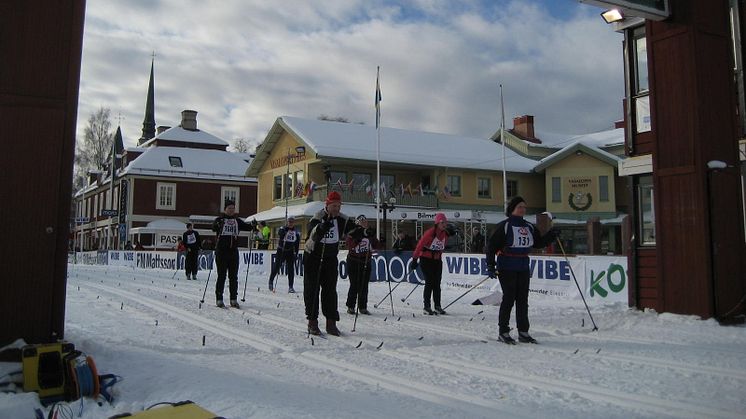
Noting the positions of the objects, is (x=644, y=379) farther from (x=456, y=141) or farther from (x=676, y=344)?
(x=456, y=141)

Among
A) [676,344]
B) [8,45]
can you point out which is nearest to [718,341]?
[676,344]

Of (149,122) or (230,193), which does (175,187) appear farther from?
(149,122)

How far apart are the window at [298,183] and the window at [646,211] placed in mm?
27869

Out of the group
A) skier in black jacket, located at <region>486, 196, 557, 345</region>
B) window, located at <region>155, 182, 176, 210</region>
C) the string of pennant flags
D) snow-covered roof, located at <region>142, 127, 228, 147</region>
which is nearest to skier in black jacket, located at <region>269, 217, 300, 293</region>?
skier in black jacket, located at <region>486, 196, 557, 345</region>

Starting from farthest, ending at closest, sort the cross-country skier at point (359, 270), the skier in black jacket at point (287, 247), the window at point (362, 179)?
the window at point (362, 179) → the skier in black jacket at point (287, 247) → the cross-country skier at point (359, 270)

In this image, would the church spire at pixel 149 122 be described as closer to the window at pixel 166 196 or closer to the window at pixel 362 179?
the window at pixel 166 196

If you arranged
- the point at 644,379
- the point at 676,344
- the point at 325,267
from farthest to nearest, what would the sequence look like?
the point at 325,267, the point at 676,344, the point at 644,379

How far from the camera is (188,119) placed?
194ft

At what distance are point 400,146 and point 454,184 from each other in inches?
163

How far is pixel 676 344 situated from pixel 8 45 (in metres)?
7.86

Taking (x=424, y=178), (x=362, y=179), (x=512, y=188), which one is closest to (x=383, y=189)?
(x=362, y=179)

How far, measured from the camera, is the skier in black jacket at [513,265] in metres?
7.66

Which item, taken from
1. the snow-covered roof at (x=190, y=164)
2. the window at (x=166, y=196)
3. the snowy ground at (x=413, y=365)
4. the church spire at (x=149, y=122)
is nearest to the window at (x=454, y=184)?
the snow-covered roof at (x=190, y=164)

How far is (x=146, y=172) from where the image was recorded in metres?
52.3
